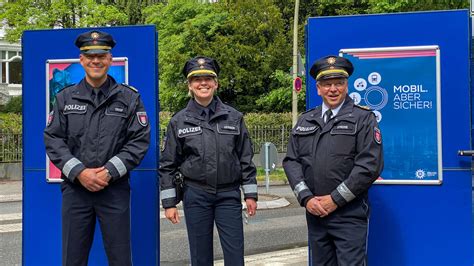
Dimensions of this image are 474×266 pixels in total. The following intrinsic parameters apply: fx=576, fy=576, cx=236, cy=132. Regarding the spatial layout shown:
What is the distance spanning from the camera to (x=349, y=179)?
3.79 m

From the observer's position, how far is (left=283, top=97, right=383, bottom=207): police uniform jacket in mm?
3799

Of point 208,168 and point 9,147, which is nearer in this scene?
point 208,168

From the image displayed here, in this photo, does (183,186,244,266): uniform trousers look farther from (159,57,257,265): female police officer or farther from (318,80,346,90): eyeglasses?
(318,80,346,90): eyeglasses

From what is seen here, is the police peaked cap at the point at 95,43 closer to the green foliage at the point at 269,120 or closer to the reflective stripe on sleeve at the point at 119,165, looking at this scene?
the reflective stripe on sleeve at the point at 119,165

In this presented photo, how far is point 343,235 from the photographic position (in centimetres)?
386

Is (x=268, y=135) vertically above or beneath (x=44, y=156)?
above

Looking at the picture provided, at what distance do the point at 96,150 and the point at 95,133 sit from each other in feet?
0.40

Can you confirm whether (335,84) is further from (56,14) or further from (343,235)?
(56,14)

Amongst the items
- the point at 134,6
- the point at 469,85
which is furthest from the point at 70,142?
the point at 134,6

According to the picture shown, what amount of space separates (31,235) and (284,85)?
24540 mm

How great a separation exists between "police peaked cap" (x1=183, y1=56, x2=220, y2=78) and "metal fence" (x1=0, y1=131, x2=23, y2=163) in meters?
15.2

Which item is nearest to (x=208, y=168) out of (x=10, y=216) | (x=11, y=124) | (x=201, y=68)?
(x=201, y=68)

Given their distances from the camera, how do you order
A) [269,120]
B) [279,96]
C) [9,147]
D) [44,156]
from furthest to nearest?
[279,96]
[269,120]
[9,147]
[44,156]

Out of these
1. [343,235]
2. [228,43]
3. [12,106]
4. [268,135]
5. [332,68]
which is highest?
[228,43]
